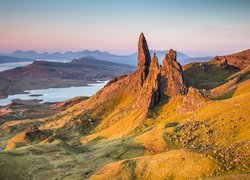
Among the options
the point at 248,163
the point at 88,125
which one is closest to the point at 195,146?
the point at 248,163

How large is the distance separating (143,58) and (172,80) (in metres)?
34.5

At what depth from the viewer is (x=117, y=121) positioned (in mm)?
153250

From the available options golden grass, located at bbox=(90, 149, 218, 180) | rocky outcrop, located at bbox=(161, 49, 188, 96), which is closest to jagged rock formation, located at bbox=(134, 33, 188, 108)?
rocky outcrop, located at bbox=(161, 49, 188, 96)

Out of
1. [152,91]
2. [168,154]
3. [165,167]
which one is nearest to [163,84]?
[152,91]

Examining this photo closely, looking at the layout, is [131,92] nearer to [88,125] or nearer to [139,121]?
[88,125]

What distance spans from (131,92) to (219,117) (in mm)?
94136

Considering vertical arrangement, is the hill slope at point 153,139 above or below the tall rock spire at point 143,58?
below

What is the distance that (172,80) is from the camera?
146 meters

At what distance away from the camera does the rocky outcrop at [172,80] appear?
14386cm

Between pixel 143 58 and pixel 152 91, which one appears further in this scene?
pixel 143 58

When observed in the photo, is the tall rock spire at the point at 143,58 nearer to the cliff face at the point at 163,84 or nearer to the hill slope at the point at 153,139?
the hill slope at the point at 153,139

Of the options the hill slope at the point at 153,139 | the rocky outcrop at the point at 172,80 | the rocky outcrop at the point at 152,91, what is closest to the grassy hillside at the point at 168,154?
the hill slope at the point at 153,139

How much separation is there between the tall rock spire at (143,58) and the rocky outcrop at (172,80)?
752 inches

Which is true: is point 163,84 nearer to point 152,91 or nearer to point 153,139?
point 152,91
